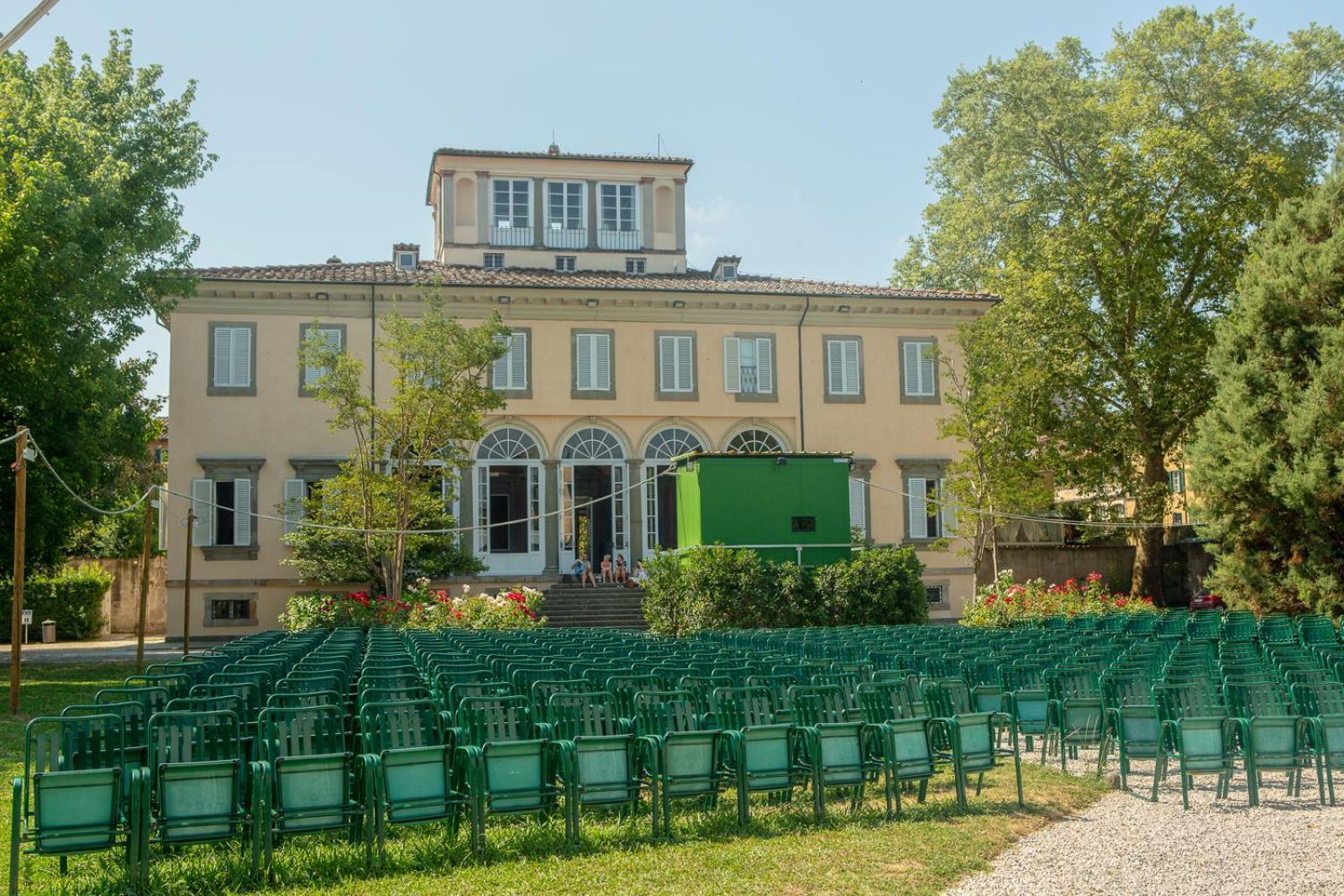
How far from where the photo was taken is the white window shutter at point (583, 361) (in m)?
36.5

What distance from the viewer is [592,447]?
120ft

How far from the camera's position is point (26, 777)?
7699 mm

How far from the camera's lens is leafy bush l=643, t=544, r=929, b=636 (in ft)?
84.6

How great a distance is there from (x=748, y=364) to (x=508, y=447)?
732 centimetres

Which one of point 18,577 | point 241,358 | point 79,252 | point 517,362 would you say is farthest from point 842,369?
point 18,577

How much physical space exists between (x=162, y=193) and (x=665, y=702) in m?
24.0

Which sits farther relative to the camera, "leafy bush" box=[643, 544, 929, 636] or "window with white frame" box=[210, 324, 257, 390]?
"window with white frame" box=[210, 324, 257, 390]

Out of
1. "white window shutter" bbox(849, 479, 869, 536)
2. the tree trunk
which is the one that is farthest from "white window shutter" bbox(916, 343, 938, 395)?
the tree trunk

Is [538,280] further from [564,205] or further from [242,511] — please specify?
[242,511]

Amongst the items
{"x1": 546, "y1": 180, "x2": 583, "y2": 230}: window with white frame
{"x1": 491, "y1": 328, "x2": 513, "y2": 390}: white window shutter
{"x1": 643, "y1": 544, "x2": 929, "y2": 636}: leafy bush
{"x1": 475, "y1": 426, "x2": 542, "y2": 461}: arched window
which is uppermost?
{"x1": 546, "y1": 180, "x2": 583, "y2": 230}: window with white frame

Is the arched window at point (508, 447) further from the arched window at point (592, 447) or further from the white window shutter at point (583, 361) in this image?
the white window shutter at point (583, 361)

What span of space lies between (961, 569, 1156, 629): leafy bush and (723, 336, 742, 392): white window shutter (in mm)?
10456

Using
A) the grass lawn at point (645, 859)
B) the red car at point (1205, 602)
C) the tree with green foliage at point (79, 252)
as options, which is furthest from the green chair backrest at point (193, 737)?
the red car at point (1205, 602)

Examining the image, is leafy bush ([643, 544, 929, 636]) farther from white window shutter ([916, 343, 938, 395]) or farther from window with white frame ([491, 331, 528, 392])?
white window shutter ([916, 343, 938, 395])
